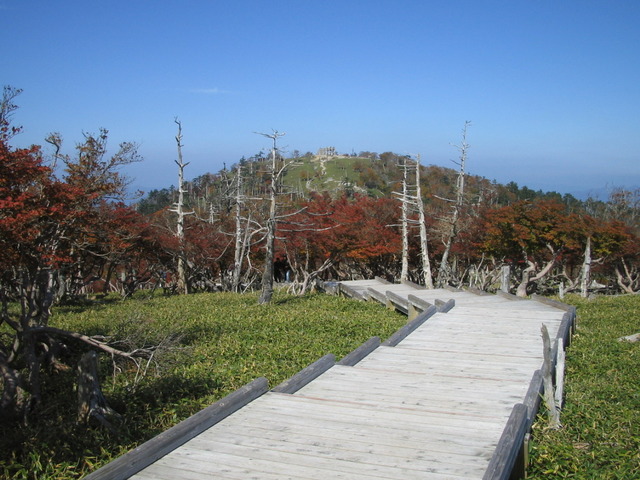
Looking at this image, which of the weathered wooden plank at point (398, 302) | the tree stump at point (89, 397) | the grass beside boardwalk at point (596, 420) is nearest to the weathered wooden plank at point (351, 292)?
the weathered wooden plank at point (398, 302)

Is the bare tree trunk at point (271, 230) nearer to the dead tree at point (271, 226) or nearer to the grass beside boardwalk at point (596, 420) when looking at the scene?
the dead tree at point (271, 226)

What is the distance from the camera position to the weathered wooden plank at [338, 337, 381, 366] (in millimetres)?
8054

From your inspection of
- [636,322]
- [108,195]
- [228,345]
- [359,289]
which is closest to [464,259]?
[359,289]

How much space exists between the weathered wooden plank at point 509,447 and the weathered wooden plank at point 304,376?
95.9 inches

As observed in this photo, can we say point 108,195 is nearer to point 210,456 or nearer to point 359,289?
point 359,289

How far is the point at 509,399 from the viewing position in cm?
650

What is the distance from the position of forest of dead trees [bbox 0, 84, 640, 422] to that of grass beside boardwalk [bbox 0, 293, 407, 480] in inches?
34.5

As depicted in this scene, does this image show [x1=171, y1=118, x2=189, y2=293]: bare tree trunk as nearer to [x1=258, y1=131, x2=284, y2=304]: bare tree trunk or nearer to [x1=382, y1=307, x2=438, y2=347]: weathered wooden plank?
[x1=258, y1=131, x2=284, y2=304]: bare tree trunk

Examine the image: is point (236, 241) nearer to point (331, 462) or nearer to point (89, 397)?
point (89, 397)

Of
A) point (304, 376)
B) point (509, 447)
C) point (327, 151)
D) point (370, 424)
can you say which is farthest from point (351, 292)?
point (327, 151)

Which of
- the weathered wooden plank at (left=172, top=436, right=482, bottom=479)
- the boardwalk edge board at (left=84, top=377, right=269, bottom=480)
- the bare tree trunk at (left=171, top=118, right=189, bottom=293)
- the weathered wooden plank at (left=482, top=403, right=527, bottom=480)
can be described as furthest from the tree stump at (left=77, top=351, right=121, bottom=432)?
the bare tree trunk at (left=171, top=118, right=189, bottom=293)

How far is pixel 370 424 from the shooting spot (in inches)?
217

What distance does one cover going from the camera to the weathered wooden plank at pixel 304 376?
659 cm

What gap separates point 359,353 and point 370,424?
2964 millimetres
